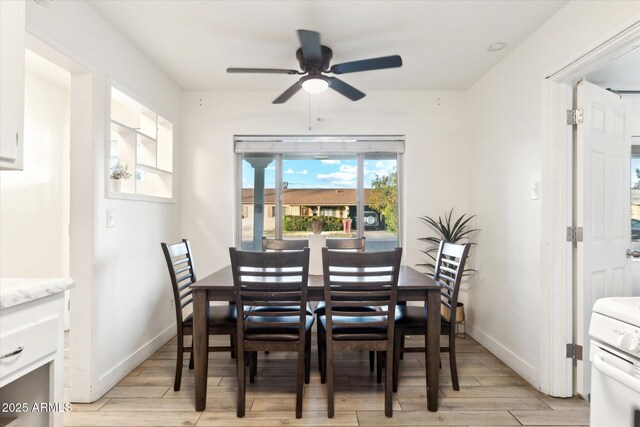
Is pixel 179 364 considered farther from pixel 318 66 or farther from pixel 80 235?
pixel 318 66

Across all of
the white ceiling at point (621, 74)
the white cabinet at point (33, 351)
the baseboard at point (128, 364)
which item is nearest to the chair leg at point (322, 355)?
the baseboard at point (128, 364)

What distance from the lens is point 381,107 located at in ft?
12.4

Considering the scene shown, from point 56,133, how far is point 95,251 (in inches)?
74.2

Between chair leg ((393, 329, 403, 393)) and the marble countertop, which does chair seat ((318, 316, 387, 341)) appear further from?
the marble countertop

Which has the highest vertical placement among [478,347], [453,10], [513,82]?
[453,10]

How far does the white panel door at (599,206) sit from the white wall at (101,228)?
10.4 feet

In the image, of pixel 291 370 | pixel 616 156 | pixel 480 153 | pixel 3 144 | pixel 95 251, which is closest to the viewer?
pixel 3 144

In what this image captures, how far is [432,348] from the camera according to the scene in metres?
2.10

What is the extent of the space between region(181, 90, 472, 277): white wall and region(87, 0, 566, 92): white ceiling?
431 mm

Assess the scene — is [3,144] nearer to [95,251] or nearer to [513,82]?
[95,251]

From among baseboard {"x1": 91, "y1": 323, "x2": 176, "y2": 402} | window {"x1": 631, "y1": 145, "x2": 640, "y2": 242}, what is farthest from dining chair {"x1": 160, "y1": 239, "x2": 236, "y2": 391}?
window {"x1": 631, "y1": 145, "x2": 640, "y2": 242}

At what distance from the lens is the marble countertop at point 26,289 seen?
0.95 meters

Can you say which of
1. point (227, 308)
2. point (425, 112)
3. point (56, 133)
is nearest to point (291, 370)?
point (227, 308)

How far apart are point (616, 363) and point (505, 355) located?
73.4 inches
